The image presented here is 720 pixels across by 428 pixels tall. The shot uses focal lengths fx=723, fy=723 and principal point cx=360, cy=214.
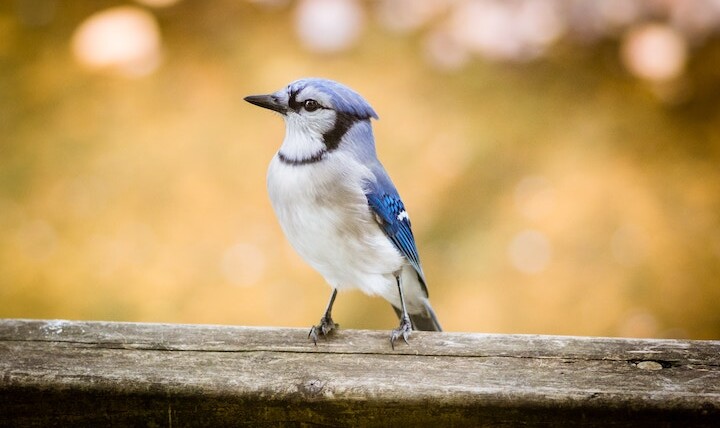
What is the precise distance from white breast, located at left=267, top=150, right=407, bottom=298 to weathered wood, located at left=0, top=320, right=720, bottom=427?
0.28 meters

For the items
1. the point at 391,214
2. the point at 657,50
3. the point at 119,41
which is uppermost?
the point at 657,50

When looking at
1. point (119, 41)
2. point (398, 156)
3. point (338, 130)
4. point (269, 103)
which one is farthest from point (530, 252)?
point (119, 41)

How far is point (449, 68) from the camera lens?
3248mm

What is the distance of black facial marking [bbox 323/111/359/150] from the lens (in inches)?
68.8

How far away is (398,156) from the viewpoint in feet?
10.5

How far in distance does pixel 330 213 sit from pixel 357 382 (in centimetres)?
47

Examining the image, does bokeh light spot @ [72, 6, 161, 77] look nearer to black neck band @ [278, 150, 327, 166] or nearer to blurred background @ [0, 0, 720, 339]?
blurred background @ [0, 0, 720, 339]

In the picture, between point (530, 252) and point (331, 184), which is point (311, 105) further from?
point (530, 252)

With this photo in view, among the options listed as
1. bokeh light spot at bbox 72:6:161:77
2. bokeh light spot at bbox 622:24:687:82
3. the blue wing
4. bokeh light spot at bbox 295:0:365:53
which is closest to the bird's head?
the blue wing

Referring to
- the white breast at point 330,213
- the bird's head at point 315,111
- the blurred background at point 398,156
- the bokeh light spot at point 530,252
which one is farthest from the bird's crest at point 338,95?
the bokeh light spot at point 530,252

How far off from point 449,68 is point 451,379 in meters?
2.08

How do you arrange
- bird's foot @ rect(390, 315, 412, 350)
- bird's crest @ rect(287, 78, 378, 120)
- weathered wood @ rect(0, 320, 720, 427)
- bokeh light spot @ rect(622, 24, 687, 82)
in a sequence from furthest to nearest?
bokeh light spot @ rect(622, 24, 687, 82), bird's crest @ rect(287, 78, 378, 120), bird's foot @ rect(390, 315, 412, 350), weathered wood @ rect(0, 320, 720, 427)

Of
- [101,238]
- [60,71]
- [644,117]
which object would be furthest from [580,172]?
[60,71]

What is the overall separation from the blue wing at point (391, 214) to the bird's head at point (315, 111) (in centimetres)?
16
